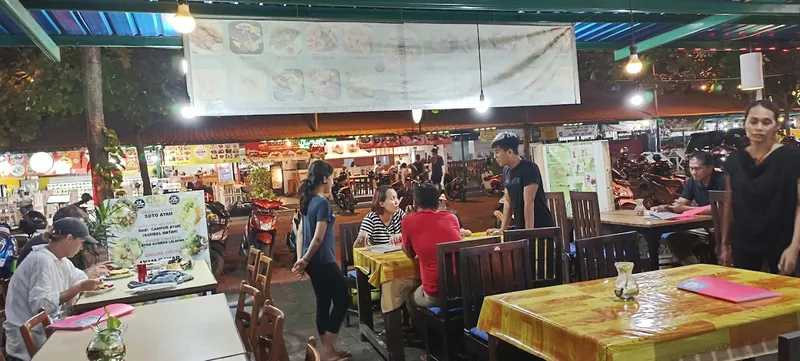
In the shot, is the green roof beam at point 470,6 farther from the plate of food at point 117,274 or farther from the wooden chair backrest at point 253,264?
the plate of food at point 117,274

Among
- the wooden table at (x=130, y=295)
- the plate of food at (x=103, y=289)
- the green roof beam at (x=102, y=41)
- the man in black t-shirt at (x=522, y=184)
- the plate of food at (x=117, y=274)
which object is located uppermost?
the green roof beam at (x=102, y=41)

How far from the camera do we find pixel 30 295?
12.1 ft

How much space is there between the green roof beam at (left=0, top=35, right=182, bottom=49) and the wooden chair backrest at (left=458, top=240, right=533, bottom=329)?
395 cm

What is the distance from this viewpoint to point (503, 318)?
117 inches

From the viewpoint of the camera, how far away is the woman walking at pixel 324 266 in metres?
4.69

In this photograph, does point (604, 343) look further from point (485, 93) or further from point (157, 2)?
point (157, 2)

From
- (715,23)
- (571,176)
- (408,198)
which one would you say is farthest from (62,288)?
(408,198)

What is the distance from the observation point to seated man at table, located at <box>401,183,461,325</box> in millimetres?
4199

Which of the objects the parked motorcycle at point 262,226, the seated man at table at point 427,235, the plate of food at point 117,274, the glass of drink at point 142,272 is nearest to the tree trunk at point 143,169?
the parked motorcycle at point 262,226

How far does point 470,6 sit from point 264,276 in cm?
286

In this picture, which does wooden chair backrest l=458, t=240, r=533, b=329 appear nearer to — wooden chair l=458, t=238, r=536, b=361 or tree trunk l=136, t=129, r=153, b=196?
wooden chair l=458, t=238, r=536, b=361

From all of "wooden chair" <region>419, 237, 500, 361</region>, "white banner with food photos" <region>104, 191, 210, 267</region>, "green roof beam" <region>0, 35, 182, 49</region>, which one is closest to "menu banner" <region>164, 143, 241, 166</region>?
"white banner with food photos" <region>104, 191, 210, 267</region>

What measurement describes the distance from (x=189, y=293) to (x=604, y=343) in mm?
3151

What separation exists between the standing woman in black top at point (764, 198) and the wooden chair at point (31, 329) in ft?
14.2
